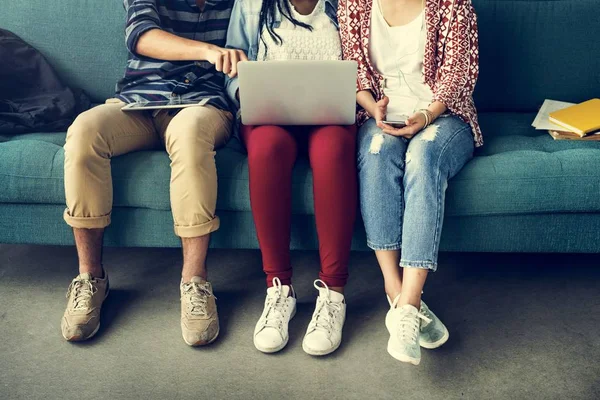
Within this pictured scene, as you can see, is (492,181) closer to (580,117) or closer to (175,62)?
(580,117)

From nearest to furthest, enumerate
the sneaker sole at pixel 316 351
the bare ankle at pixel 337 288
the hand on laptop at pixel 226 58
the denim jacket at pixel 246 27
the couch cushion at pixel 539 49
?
the sneaker sole at pixel 316 351 → the bare ankle at pixel 337 288 → the hand on laptop at pixel 226 58 → the denim jacket at pixel 246 27 → the couch cushion at pixel 539 49

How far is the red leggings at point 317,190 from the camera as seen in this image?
1569mm

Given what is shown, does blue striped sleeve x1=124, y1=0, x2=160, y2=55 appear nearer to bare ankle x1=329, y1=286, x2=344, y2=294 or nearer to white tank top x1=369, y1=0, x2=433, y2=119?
white tank top x1=369, y1=0, x2=433, y2=119

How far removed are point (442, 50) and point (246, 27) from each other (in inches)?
23.1

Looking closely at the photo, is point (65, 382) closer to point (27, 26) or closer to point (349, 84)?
point (349, 84)

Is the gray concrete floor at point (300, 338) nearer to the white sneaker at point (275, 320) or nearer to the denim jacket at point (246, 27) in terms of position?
the white sneaker at point (275, 320)

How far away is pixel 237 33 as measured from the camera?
188cm

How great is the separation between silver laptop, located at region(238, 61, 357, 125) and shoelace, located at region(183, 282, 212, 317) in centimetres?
46

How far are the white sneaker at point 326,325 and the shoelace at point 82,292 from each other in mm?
590

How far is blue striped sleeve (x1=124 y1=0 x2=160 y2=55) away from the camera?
1.82 meters

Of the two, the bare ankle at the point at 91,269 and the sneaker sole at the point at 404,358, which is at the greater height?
the bare ankle at the point at 91,269

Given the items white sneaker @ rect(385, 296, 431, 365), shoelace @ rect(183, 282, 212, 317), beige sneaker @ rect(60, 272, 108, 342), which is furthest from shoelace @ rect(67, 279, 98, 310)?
white sneaker @ rect(385, 296, 431, 365)

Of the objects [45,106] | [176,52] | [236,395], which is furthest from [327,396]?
[45,106]

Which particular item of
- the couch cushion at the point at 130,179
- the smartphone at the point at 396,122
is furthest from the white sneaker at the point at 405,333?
the smartphone at the point at 396,122
